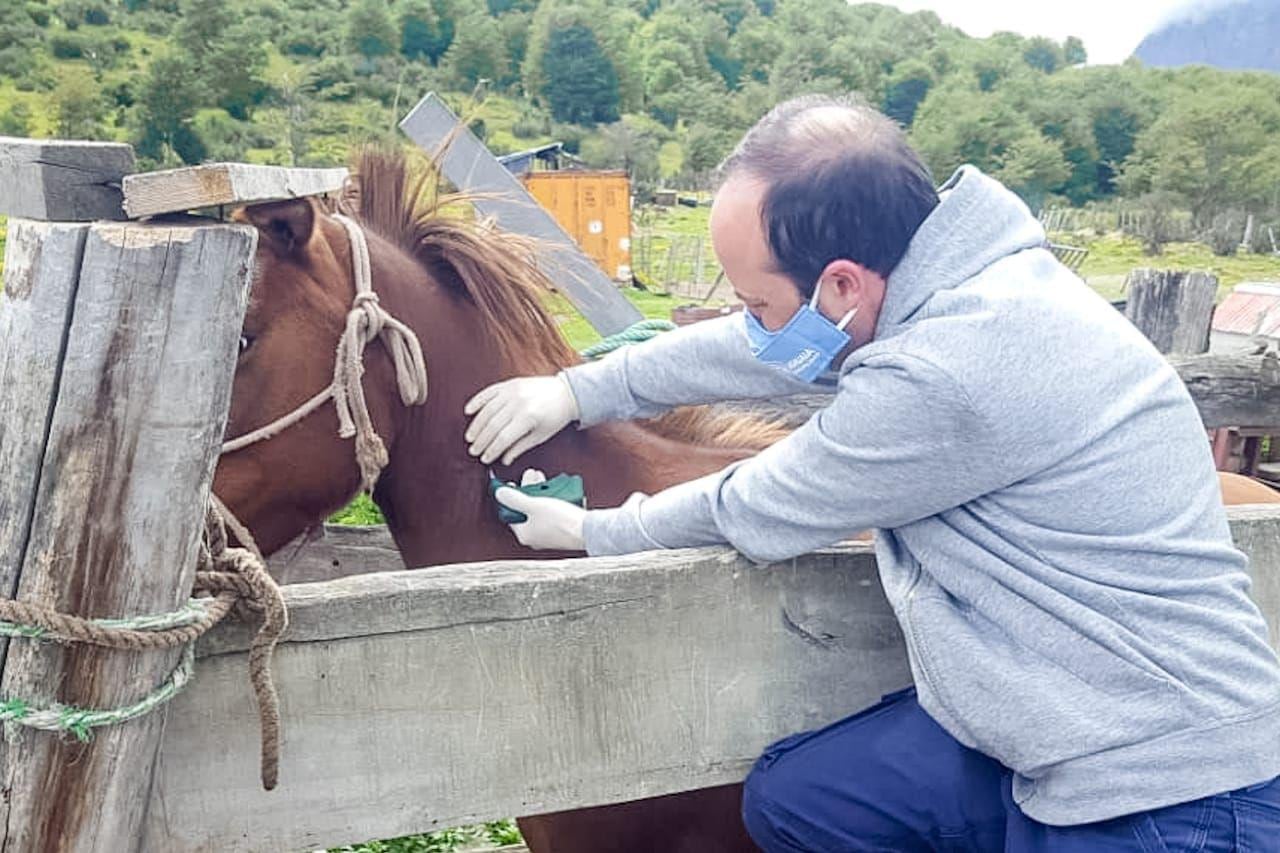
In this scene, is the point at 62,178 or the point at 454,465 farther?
the point at 454,465

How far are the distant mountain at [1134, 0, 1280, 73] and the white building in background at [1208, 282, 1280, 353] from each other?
5529 inches

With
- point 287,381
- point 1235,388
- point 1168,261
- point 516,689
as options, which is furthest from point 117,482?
point 1168,261

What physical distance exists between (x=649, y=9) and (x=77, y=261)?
103m

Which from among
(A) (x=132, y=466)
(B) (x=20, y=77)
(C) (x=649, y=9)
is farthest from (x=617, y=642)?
(C) (x=649, y=9)

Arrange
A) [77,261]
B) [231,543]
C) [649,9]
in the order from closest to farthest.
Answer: [77,261] → [231,543] → [649,9]

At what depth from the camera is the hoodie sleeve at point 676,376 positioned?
195cm

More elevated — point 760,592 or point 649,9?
point 649,9

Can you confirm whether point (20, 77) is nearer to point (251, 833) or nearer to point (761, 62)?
point (761, 62)

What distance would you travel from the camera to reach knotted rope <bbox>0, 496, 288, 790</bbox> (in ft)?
3.38

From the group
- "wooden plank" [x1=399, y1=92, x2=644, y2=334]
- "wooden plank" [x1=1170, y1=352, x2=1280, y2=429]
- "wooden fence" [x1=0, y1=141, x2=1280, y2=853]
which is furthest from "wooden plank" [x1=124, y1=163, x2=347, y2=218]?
"wooden plank" [x1=1170, y1=352, x2=1280, y2=429]

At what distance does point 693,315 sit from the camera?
5.75 m

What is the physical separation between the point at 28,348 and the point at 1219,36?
170 metres

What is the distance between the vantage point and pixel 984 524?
138 centimetres

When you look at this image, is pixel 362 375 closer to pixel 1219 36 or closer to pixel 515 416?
pixel 515 416
